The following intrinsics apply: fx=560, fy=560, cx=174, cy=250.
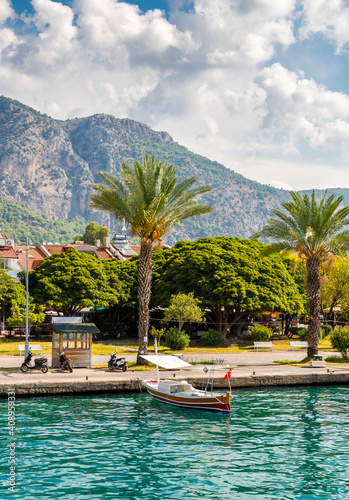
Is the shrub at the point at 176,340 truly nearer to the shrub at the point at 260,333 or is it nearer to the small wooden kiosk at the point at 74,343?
the shrub at the point at 260,333

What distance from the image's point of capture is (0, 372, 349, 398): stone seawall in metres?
25.6

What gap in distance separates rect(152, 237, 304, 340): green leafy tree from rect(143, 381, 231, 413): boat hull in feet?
80.5

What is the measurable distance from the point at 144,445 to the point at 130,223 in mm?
18614

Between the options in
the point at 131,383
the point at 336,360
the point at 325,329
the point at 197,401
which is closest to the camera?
the point at 197,401

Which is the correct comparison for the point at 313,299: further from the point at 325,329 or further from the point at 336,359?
the point at 325,329

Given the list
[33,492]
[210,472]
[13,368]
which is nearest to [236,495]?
[210,472]

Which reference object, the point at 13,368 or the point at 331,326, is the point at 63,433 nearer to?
the point at 13,368

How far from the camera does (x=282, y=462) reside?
1625 centimetres

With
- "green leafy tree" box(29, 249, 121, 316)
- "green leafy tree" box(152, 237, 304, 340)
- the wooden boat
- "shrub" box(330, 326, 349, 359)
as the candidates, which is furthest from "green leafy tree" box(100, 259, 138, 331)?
the wooden boat

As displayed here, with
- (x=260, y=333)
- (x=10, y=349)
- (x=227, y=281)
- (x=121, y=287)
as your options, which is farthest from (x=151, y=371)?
(x=121, y=287)

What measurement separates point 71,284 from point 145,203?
23803 millimetres

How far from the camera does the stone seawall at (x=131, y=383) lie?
2564 centimetres

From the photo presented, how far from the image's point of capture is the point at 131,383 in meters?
27.5

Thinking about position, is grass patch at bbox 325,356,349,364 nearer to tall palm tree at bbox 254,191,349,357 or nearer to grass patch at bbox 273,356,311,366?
tall palm tree at bbox 254,191,349,357
